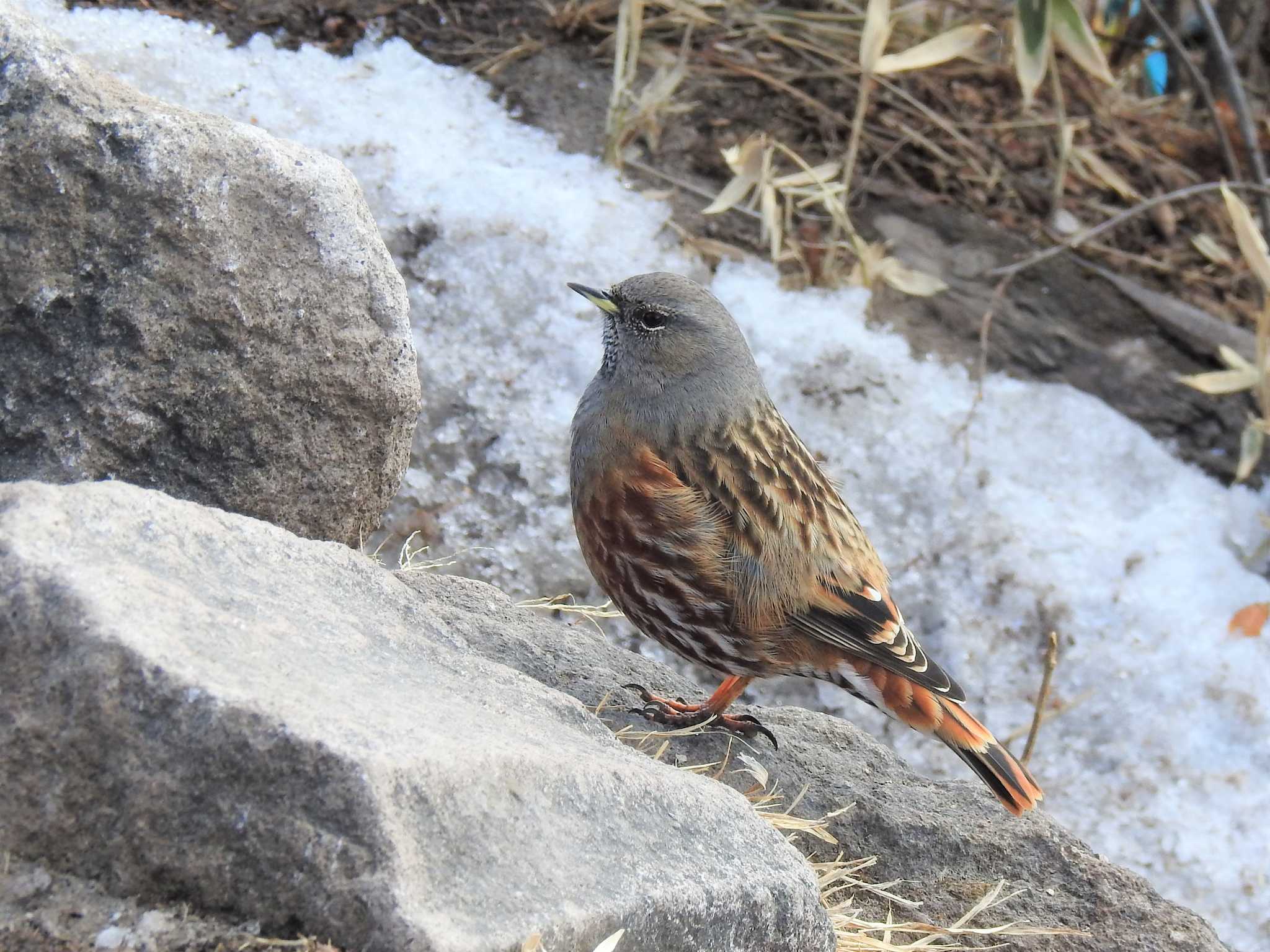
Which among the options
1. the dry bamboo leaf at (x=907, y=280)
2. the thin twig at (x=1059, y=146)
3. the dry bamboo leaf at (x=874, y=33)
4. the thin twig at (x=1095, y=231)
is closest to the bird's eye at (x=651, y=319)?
the dry bamboo leaf at (x=907, y=280)

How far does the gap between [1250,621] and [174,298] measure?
436cm

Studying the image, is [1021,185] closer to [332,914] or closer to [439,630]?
[439,630]

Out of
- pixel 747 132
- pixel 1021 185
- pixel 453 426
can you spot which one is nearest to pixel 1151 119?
pixel 1021 185

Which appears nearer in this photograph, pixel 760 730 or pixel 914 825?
pixel 914 825

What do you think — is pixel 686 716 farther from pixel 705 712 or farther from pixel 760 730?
pixel 760 730

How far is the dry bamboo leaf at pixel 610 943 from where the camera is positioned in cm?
229

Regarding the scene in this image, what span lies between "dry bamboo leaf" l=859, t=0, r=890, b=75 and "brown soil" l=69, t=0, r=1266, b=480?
0.62 meters

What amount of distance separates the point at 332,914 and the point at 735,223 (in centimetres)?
474

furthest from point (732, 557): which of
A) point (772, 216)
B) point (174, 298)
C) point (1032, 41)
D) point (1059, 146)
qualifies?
point (1059, 146)

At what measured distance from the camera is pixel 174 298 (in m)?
3.33

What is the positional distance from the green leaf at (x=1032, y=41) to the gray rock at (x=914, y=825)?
334 cm

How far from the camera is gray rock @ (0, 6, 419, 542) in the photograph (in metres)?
3.23

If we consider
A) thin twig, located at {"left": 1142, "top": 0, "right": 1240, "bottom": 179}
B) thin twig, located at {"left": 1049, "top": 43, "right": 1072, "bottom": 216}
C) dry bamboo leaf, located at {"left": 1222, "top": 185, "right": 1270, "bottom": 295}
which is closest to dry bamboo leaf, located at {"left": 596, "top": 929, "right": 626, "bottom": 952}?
dry bamboo leaf, located at {"left": 1222, "top": 185, "right": 1270, "bottom": 295}

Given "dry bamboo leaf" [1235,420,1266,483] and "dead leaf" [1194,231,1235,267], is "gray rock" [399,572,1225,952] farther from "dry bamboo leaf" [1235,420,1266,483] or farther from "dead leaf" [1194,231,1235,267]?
"dead leaf" [1194,231,1235,267]
